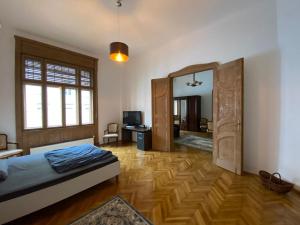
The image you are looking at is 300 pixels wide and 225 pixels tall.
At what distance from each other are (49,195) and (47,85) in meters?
3.18

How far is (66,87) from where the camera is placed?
4391 millimetres

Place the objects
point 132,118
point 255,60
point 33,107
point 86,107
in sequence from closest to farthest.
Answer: point 255,60
point 33,107
point 86,107
point 132,118

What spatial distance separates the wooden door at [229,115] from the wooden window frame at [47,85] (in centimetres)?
374

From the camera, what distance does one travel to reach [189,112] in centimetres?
798

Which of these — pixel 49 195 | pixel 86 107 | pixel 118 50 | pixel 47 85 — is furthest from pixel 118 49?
pixel 86 107

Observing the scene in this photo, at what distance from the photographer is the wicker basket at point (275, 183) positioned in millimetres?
2176

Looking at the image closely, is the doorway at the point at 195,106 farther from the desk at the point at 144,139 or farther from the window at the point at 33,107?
the window at the point at 33,107

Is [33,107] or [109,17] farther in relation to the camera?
[33,107]

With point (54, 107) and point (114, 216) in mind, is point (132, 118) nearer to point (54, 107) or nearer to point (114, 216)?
point (54, 107)

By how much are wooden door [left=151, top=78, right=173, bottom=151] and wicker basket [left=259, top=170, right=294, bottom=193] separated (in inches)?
89.7

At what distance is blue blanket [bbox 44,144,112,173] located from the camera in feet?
7.03

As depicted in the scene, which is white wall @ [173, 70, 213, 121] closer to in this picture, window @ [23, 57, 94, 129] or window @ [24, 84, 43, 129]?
window @ [23, 57, 94, 129]

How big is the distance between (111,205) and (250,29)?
379 centimetres

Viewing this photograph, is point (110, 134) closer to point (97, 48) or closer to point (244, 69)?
point (97, 48)
